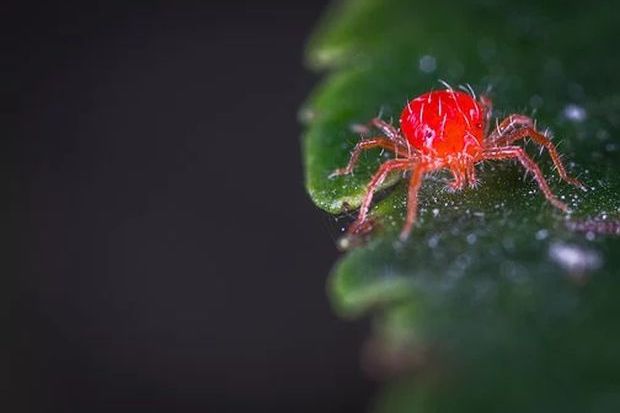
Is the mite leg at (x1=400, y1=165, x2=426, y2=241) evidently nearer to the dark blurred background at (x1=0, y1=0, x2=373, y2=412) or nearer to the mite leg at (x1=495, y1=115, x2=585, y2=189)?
the mite leg at (x1=495, y1=115, x2=585, y2=189)

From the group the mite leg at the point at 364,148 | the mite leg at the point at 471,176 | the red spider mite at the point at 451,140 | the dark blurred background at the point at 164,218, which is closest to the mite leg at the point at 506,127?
the red spider mite at the point at 451,140

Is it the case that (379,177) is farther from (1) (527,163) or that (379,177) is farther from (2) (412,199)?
(1) (527,163)

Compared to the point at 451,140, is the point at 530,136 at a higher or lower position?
lower

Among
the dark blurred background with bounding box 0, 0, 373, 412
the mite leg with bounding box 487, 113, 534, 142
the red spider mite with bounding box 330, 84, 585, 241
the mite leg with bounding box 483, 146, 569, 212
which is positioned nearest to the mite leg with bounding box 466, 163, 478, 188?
the red spider mite with bounding box 330, 84, 585, 241

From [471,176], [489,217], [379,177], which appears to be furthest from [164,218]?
[489,217]

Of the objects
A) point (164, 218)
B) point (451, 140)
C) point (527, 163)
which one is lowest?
point (164, 218)
